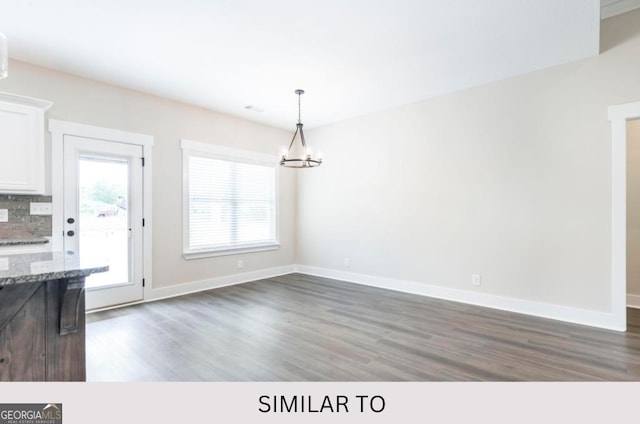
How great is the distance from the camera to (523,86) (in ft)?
12.6

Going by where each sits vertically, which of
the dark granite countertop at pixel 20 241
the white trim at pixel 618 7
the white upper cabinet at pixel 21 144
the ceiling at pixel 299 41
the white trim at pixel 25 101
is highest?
the white trim at pixel 618 7

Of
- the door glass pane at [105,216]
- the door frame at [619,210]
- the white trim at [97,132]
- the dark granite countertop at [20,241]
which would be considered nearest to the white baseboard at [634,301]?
the door frame at [619,210]

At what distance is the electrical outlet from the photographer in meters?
3.40

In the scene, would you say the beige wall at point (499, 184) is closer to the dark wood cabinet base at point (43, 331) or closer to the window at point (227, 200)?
the window at point (227, 200)

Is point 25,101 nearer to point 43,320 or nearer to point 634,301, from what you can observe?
point 43,320

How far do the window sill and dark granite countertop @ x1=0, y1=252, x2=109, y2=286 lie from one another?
3127 millimetres

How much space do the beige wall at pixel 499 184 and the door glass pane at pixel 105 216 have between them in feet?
11.0

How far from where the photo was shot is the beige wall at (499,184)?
134 inches

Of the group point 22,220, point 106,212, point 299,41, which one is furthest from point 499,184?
point 22,220

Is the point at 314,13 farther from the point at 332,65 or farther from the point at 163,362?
the point at 163,362

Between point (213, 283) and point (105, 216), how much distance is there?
1828 millimetres

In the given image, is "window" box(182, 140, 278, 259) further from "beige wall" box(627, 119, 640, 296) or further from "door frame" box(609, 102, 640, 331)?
"beige wall" box(627, 119, 640, 296)
